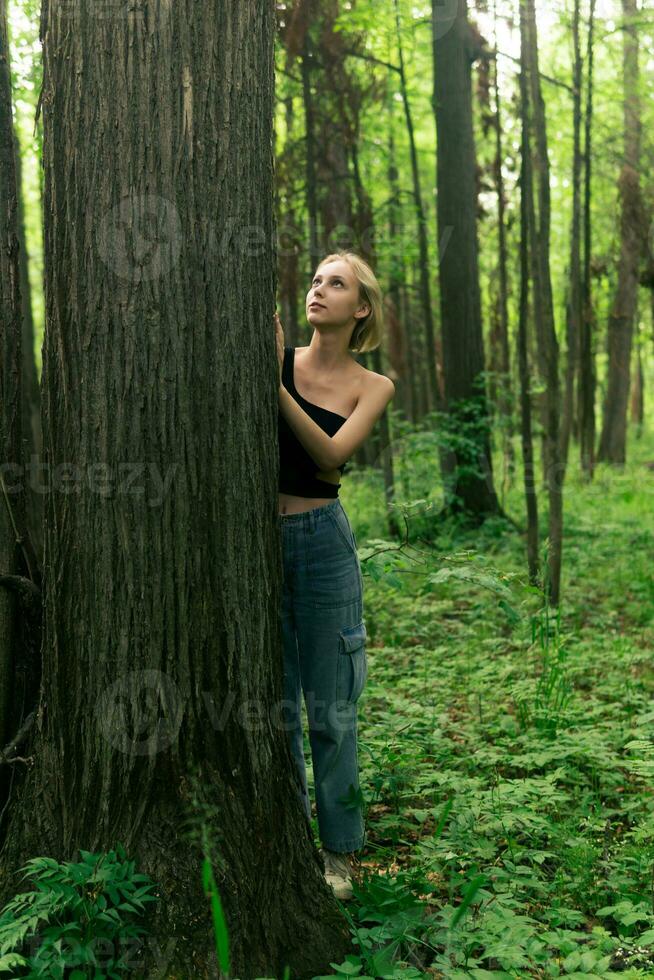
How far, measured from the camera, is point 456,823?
335cm

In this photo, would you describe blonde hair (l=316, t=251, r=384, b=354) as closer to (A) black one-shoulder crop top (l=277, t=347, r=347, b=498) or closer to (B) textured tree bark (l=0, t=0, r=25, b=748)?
(A) black one-shoulder crop top (l=277, t=347, r=347, b=498)

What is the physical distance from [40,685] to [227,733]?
638mm

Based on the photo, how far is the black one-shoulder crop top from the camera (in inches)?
117

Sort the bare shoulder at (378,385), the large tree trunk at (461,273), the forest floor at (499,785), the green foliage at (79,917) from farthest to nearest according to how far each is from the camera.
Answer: the large tree trunk at (461,273) < the bare shoulder at (378,385) < the forest floor at (499,785) < the green foliage at (79,917)

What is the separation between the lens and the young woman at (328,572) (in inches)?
119

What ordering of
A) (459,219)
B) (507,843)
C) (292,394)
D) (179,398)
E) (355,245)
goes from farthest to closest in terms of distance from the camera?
(459,219), (355,245), (507,843), (292,394), (179,398)

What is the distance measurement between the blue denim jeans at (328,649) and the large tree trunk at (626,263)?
10.2 metres

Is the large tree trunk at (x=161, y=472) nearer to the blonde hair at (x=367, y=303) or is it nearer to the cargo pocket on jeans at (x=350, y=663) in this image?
the cargo pocket on jeans at (x=350, y=663)

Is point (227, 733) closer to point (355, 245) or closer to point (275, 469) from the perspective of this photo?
point (275, 469)

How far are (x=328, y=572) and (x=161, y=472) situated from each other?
31.6 inches

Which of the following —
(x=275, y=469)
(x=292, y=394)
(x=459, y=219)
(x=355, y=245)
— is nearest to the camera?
(x=275, y=469)

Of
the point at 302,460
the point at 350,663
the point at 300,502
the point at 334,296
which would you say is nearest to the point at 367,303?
the point at 334,296

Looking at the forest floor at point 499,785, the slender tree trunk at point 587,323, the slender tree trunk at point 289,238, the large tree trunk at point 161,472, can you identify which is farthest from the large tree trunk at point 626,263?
the large tree trunk at point 161,472

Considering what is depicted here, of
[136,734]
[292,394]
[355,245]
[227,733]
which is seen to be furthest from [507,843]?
[355,245]
